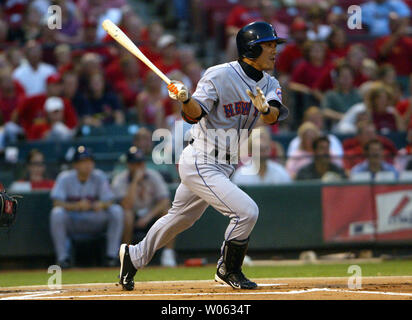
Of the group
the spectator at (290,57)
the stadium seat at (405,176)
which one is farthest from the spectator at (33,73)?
the stadium seat at (405,176)

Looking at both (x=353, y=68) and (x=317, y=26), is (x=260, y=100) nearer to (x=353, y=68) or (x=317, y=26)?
(x=353, y=68)

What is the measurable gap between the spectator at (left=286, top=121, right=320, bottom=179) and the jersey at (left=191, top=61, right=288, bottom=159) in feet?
12.7

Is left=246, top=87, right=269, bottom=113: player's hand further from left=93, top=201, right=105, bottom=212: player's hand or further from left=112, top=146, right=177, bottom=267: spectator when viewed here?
left=93, top=201, right=105, bottom=212: player's hand

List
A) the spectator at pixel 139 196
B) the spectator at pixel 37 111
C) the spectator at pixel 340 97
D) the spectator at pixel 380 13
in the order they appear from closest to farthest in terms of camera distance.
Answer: the spectator at pixel 139 196
the spectator at pixel 37 111
the spectator at pixel 340 97
the spectator at pixel 380 13

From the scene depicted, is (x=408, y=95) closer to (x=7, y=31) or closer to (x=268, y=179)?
(x=268, y=179)

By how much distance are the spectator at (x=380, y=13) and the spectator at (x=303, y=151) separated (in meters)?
3.95

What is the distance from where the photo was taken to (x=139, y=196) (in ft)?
33.4

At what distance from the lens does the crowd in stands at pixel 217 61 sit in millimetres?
10852

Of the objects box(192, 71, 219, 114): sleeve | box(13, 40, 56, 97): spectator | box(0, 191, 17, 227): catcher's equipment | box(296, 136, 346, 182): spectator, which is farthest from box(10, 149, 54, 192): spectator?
box(192, 71, 219, 114): sleeve

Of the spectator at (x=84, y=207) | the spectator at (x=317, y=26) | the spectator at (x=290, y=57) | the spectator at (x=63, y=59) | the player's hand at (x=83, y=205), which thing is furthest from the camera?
the spectator at (x=317, y=26)

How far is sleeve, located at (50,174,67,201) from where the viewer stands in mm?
9867

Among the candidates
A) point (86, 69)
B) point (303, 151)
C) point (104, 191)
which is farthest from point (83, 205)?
point (303, 151)

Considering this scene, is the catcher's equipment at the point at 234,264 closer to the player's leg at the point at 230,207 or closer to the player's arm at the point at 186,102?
the player's leg at the point at 230,207

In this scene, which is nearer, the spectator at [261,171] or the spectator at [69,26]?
the spectator at [261,171]
